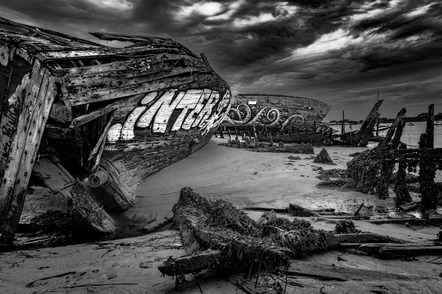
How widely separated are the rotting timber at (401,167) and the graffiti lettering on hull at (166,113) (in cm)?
436

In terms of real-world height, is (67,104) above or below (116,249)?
above

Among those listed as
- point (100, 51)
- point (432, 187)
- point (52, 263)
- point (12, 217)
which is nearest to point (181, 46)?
point (100, 51)

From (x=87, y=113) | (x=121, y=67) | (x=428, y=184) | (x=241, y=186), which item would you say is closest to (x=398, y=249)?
(x=428, y=184)

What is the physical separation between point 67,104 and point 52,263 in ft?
7.00

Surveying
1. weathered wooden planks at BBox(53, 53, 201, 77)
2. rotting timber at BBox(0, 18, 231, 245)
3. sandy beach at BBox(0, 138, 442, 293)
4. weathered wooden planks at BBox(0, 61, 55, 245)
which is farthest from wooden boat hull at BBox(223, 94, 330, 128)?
weathered wooden planks at BBox(0, 61, 55, 245)

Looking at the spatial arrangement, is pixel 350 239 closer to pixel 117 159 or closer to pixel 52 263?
pixel 52 263

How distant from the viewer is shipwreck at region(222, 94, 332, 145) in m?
21.9

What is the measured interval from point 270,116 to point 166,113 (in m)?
17.9

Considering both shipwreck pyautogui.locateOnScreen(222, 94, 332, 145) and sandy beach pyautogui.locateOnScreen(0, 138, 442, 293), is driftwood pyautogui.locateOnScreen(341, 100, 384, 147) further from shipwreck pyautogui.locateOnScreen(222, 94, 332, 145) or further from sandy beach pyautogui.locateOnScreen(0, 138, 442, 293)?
sandy beach pyautogui.locateOnScreen(0, 138, 442, 293)

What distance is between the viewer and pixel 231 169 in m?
8.40

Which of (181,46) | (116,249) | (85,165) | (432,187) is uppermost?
(181,46)

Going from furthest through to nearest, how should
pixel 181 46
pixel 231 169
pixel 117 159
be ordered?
pixel 231 169, pixel 181 46, pixel 117 159

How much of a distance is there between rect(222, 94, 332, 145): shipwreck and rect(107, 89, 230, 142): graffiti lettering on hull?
13.8 metres

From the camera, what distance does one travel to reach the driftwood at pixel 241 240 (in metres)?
1.84
